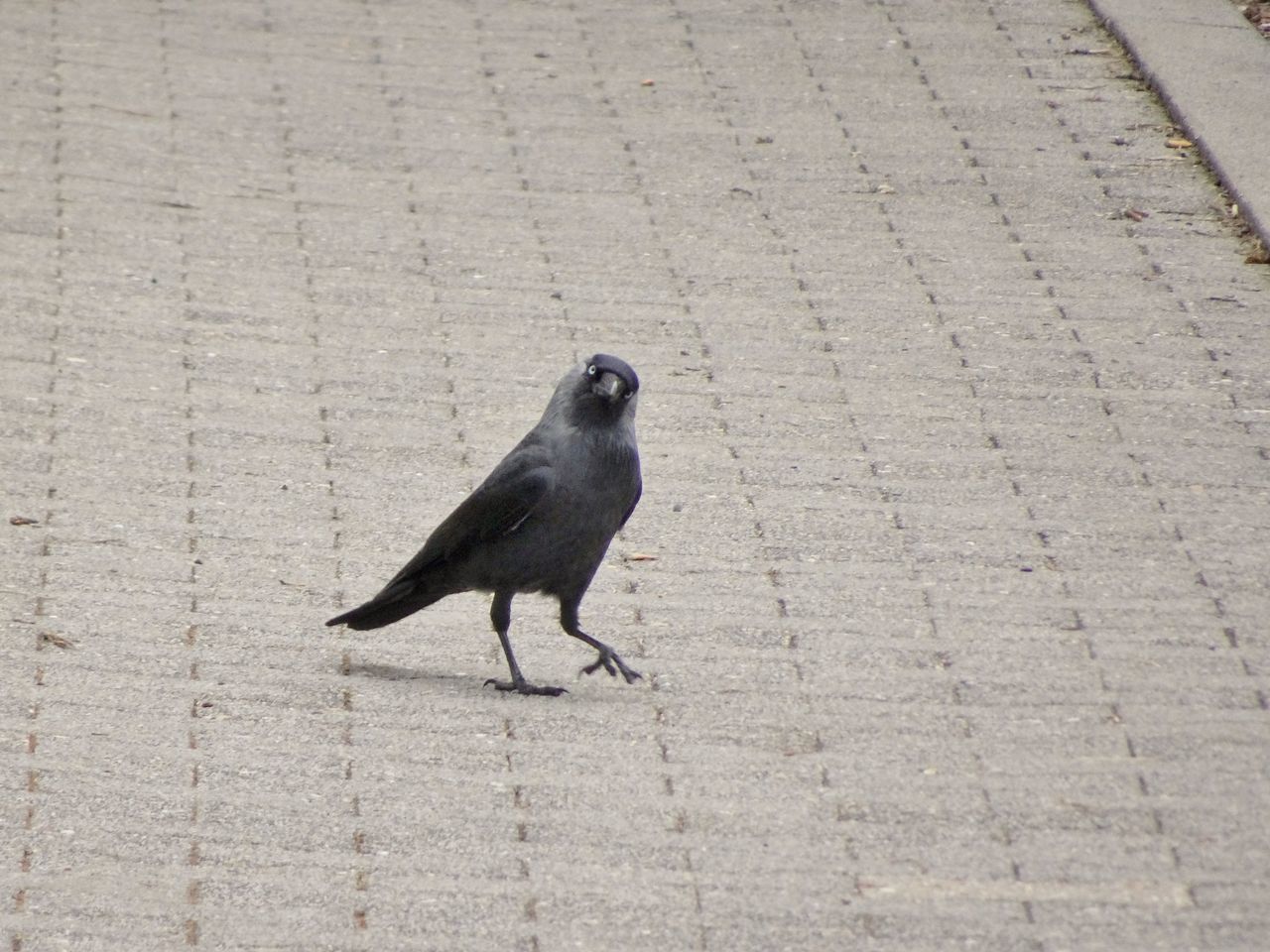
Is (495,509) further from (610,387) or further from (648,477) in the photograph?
(648,477)

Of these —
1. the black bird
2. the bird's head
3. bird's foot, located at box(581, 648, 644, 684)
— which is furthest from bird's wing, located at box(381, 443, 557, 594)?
bird's foot, located at box(581, 648, 644, 684)

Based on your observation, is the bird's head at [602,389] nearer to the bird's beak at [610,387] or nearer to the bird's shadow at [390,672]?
the bird's beak at [610,387]

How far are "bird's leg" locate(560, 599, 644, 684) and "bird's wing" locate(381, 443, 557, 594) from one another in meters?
0.29

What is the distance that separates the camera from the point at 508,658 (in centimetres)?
538

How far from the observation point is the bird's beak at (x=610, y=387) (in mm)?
5207

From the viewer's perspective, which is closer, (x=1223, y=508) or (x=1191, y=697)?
(x=1191, y=697)

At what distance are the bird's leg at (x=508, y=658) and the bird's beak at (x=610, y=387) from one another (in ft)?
1.99

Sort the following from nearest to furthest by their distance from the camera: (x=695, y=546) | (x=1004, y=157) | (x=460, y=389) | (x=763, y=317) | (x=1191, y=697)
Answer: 1. (x=1191, y=697)
2. (x=695, y=546)
3. (x=460, y=389)
4. (x=763, y=317)
5. (x=1004, y=157)

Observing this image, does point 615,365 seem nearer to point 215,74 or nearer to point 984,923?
point 984,923

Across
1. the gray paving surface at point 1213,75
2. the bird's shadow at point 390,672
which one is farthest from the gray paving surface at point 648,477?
the gray paving surface at point 1213,75

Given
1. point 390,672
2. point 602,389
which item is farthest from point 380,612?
point 602,389

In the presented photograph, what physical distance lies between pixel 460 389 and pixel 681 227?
5.38ft

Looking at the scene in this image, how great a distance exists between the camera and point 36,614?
17.7 feet

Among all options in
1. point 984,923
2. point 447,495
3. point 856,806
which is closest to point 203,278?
point 447,495
